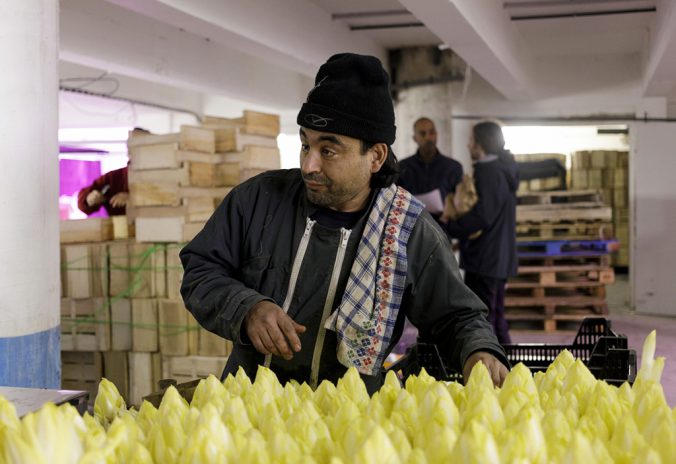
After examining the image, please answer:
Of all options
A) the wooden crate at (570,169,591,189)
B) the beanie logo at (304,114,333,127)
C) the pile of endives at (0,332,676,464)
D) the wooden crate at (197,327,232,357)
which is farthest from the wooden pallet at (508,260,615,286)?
the pile of endives at (0,332,676,464)

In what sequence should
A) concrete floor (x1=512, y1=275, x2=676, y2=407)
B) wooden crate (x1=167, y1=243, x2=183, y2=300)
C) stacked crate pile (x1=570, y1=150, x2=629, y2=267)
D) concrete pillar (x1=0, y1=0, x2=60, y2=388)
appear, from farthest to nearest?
stacked crate pile (x1=570, y1=150, x2=629, y2=267) < concrete floor (x1=512, y1=275, x2=676, y2=407) < wooden crate (x1=167, y1=243, x2=183, y2=300) < concrete pillar (x1=0, y1=0, x2=60, y2=388)

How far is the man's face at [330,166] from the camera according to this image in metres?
2.54

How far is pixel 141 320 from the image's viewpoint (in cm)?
624

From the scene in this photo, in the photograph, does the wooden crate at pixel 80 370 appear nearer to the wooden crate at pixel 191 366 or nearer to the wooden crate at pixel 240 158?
the wooden crate at pixel 191 366

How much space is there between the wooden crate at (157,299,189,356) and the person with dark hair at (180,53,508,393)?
348 cm

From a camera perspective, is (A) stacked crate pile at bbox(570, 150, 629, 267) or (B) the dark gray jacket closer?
(B) the dark gray jacket

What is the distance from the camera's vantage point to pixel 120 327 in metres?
6.32

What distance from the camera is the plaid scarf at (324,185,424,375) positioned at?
250 cm

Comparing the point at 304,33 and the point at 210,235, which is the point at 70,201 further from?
the point at 210,235

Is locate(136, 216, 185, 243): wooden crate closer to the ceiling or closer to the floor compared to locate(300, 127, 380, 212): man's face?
closer to the floor

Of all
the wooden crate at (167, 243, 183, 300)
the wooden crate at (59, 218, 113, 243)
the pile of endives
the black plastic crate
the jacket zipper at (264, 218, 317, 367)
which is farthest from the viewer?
the wooden crate at (59, 218, 113, 243)

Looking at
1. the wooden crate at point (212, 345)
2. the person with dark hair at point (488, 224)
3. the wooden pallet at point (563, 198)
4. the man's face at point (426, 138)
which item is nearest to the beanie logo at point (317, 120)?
the wooden crate at point (212, 345)

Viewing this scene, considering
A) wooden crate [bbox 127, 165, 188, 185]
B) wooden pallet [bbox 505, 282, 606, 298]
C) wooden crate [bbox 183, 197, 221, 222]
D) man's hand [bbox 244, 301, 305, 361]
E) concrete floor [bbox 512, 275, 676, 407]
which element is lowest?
concrete floor [bbox 512, 275, 676, 407]

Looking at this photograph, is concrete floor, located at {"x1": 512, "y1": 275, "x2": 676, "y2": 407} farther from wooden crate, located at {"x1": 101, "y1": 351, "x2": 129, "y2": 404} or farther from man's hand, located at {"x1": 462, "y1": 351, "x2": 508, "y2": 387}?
man's hand, located at {"x1": 462, "y1": 351, "x2": 508, "y2": 387}
